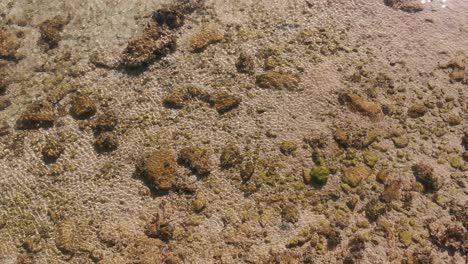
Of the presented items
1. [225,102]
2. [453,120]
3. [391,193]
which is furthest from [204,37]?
[453,120]

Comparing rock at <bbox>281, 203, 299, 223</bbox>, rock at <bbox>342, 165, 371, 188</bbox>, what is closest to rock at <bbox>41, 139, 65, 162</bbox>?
rock at <bbox>281, 203, 299, 223</bbox>

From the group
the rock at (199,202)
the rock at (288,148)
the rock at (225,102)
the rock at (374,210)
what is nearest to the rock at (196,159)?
the rock at (199,202)

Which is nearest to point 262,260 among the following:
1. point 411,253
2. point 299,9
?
point 411,253

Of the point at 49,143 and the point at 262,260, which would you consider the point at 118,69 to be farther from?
the point at 262,260

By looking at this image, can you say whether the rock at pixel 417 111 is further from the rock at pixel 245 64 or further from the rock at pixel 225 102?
the rock at pixel 225 102

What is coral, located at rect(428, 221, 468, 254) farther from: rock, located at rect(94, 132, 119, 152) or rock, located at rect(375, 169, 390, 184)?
rock, located at rect(94, 132, 119, 152)
